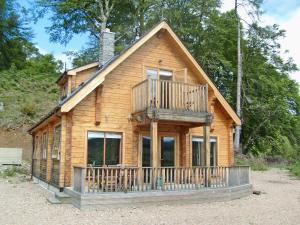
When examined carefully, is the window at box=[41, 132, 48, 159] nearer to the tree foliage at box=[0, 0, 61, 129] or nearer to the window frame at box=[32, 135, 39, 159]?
the window frame at box=[32, 135, 39, 159]

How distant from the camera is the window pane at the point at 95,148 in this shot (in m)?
14.9

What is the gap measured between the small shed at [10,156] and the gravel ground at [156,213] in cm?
1198

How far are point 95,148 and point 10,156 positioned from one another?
539 inches

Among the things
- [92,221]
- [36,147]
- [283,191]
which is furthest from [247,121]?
[92,221]

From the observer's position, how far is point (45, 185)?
57.5 feet

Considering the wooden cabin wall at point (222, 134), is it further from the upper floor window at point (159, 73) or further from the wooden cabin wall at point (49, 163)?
the wooden cabin wall at point (49, 163)

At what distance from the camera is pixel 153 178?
1341 centimetres

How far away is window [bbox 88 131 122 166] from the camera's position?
1496cm

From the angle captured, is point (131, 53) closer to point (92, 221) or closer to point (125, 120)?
point (125, 120)

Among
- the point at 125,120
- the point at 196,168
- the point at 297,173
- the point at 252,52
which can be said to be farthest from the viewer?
the point at 252,52

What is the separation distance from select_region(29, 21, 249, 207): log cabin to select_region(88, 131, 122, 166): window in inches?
1.6

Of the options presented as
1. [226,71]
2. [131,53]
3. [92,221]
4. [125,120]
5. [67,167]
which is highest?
[226,71]

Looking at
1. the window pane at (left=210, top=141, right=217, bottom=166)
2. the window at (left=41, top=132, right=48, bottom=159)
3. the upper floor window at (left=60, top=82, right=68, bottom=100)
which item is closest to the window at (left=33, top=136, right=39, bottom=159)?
the window at (left=41, top=132, right=48, bottom=159)

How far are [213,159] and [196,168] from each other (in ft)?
14.1
